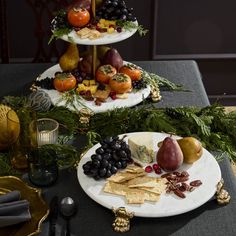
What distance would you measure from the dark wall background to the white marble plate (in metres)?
1.76

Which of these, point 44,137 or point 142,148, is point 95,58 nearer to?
point 44,137

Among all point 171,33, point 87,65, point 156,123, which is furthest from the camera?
point 171,33

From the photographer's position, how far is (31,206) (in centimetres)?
182

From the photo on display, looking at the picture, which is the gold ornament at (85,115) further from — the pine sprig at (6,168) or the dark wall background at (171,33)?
the dark wall background at (171,33)

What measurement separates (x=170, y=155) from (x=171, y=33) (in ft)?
6.23

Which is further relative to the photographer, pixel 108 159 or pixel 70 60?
pixel 70 60

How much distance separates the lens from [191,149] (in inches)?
77.9

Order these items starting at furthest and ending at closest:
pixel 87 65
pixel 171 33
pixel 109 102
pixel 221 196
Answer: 1. pixel 171 33
2. pixel 87 65
3. pixel 109 102
4. pixel 221 196

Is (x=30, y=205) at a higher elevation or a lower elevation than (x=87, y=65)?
lower

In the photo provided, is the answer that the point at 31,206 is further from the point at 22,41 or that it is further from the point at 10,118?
the point at 22,41

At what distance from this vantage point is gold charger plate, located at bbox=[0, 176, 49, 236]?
173 centimetres

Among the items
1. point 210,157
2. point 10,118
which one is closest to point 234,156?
point 210,157

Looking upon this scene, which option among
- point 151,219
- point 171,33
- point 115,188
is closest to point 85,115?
point 115,188

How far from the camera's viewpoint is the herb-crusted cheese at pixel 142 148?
2.00m
